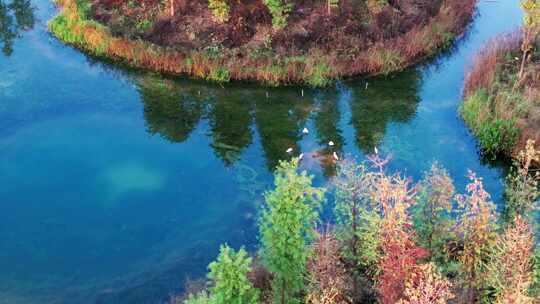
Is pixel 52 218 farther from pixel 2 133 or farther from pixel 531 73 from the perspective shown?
pixel 531 73

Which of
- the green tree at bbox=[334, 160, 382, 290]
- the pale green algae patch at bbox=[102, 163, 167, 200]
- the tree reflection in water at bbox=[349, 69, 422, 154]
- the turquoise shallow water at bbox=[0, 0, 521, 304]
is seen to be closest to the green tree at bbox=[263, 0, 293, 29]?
the turquoise shallow water at bbox=[0, 0, 521, 304]

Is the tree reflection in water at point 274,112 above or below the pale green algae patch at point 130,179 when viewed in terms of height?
above

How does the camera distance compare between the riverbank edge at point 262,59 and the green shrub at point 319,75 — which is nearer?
the green shrub at point 319,75

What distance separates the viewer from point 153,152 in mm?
30000

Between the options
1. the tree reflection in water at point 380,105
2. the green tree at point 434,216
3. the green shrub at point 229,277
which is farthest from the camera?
the tree reflection in water at point 380,105

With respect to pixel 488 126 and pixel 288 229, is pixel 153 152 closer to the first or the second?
pixel 288 229

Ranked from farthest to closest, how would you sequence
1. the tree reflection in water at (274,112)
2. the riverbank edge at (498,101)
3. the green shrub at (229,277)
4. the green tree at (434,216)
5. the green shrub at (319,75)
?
the green shrub at (319,75)
the tree reflection in water at (274,112)
the riverbank edge at (498,101)
the green tree at (434,216)
the green shrub at (229,277)

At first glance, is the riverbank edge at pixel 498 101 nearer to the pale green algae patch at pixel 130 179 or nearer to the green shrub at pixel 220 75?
the green shrub at pixel 220 75

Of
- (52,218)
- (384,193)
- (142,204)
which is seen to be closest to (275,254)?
(384,193)

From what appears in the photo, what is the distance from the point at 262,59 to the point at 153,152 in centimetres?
863

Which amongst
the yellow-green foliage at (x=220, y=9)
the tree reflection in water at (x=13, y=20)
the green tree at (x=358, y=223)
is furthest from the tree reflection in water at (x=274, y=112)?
the tree reflection in water at (x=13, y=20)

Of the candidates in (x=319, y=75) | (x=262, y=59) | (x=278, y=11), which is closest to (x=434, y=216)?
(x=319, y=75)

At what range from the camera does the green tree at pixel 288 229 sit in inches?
669

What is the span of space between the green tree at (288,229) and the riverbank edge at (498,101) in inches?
556
